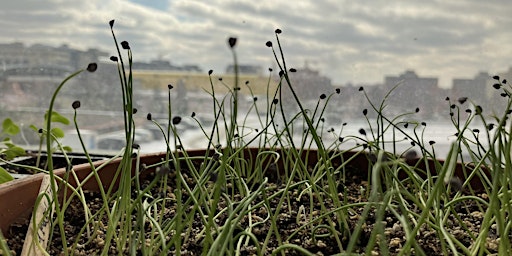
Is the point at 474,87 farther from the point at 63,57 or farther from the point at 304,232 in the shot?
the point at 63,57

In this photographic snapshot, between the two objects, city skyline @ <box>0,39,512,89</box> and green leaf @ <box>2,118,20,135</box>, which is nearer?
green leaf @ <box>2,118,20,135</box>


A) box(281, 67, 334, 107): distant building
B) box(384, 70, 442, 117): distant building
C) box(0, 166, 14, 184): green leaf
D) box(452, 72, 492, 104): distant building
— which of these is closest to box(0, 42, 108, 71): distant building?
box(281, 67, 334, 107): distant building

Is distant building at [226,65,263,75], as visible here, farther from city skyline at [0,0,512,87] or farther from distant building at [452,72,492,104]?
distant building at [452,72,492,104]

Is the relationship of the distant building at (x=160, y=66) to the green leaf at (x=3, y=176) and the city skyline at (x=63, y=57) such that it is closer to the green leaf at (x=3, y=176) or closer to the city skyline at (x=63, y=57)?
the city skyline at (x=63, y=57)

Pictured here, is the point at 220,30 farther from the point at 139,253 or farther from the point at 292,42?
the point at 139,253

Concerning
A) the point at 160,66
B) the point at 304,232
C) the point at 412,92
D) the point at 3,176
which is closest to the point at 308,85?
the point at 412,92

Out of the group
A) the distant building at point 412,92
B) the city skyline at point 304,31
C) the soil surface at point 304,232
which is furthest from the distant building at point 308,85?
the soil surface at point 304,232

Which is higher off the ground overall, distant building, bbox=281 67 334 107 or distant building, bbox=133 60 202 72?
distant building, bbox=133 60 202 72

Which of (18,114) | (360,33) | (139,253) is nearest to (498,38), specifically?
(360,33)
